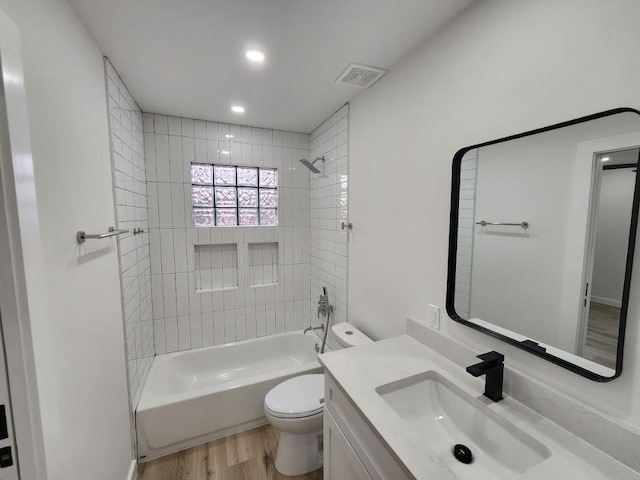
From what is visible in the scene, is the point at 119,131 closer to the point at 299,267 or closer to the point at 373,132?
the point at 373,132

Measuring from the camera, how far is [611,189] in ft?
2.57

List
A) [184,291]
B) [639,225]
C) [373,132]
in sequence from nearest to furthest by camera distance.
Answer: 1. [639,225]
2. [373,132]
3. [184,291]

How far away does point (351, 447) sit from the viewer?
1.05m

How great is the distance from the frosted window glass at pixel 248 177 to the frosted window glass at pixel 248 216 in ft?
0.88

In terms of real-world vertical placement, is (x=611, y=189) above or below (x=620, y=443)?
above

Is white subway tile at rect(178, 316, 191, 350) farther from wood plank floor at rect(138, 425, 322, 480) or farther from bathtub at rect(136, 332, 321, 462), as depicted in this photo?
wood plank floor at rect(138, 425, 322, 480)

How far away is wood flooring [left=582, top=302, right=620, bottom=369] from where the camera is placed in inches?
30.5

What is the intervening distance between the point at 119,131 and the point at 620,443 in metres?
2.68

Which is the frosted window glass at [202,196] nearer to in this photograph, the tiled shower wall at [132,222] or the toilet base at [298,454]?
the tiled shower wall at [132,222]

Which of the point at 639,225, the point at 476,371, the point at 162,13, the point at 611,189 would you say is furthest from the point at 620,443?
the point at 162,13

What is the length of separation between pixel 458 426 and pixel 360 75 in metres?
1.92

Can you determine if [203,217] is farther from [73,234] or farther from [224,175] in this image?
[73,234]

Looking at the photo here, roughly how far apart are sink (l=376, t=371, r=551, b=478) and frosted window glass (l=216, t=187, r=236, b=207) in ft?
7.61

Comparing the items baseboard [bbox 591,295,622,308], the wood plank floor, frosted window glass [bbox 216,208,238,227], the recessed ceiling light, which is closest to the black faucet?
baseboard [bbox 591,295,622,308]
